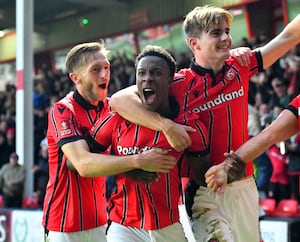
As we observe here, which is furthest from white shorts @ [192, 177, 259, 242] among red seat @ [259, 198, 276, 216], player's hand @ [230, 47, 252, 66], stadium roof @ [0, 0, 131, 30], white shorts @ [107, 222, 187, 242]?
stadium roof @ [0, 0, 131, 30]

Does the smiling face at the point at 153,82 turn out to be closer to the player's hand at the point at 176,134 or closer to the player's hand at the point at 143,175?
the player's hand at the point at 176,134

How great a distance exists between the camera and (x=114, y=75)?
49.5 feet

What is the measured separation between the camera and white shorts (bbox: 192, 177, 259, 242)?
11.6 feet

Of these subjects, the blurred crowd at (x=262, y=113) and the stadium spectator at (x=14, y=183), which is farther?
the stadium spectator at (x=14, y=183)

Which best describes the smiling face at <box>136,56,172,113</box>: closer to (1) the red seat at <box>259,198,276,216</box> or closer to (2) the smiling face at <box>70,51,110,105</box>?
(2) the smiling face at <box>70,51,110,105</box>

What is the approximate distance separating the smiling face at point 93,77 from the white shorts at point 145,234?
3.41 ft

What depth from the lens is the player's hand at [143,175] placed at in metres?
3.39

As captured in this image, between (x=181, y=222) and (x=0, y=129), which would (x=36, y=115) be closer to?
(x=0, y=129)

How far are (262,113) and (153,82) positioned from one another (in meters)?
6.27

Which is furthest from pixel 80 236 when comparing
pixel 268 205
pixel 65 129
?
pixel 268 205

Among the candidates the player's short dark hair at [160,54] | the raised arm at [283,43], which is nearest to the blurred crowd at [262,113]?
the raised arm at [283,43]

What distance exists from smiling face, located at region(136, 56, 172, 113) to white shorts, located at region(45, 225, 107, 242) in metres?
1.23

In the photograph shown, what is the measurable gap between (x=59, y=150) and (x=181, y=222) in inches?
38.0

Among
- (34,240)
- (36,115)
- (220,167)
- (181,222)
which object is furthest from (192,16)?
(36,115)
